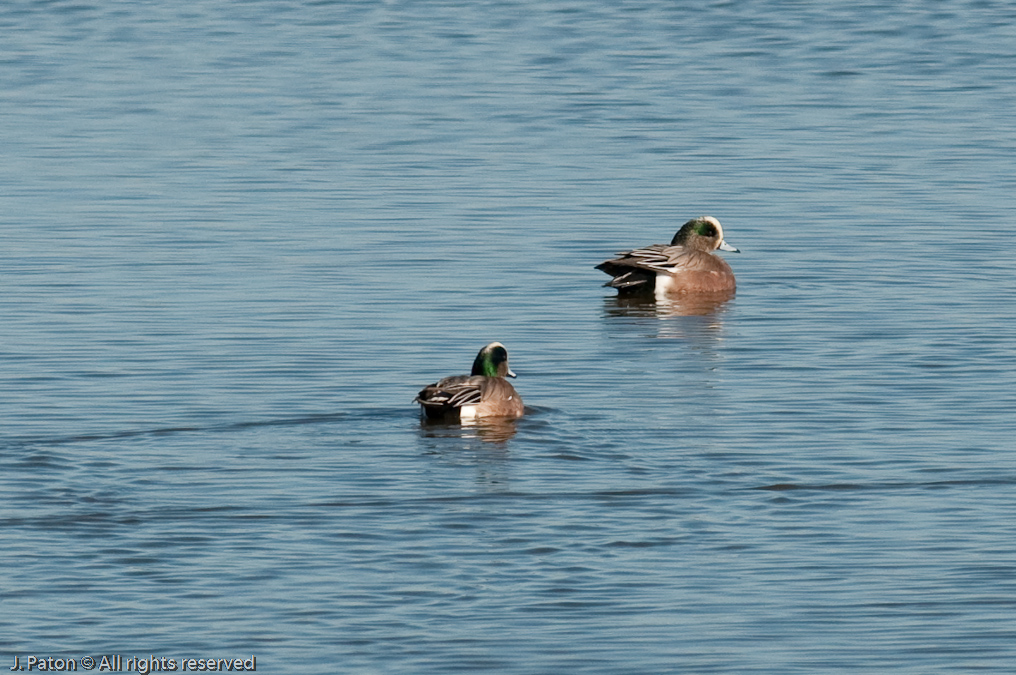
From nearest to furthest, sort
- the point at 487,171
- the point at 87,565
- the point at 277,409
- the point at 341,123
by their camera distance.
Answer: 1. the point at 87,565
2. the point at 277,409
3. the point at 487,171
4. the point at 341,123

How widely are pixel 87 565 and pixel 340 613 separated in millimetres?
1311

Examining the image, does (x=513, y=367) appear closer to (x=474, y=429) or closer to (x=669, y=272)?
(x=474, y=429)

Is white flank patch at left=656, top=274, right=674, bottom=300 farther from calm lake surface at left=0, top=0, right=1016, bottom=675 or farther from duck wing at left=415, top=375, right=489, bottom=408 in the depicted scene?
duck wing at left=415, top=375, right=489, bottom=408

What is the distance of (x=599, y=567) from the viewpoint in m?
10.0

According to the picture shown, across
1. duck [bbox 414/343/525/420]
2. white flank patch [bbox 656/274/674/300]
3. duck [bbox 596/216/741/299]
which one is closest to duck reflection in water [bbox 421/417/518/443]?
duck [bbox 414/343/525/420]

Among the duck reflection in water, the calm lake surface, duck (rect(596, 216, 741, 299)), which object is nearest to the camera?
the calm lake surface

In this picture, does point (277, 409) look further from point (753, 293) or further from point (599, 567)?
point (753, 293)

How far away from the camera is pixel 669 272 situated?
1747 cm

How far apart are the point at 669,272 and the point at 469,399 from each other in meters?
5.11

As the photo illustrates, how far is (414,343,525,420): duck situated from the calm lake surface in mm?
149

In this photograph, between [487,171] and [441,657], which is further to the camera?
[487,171]

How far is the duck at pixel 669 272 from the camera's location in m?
17.3

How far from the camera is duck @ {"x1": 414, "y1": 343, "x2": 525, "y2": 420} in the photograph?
41.5 ft

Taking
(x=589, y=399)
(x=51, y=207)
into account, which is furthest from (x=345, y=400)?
(x=51, y=207)
